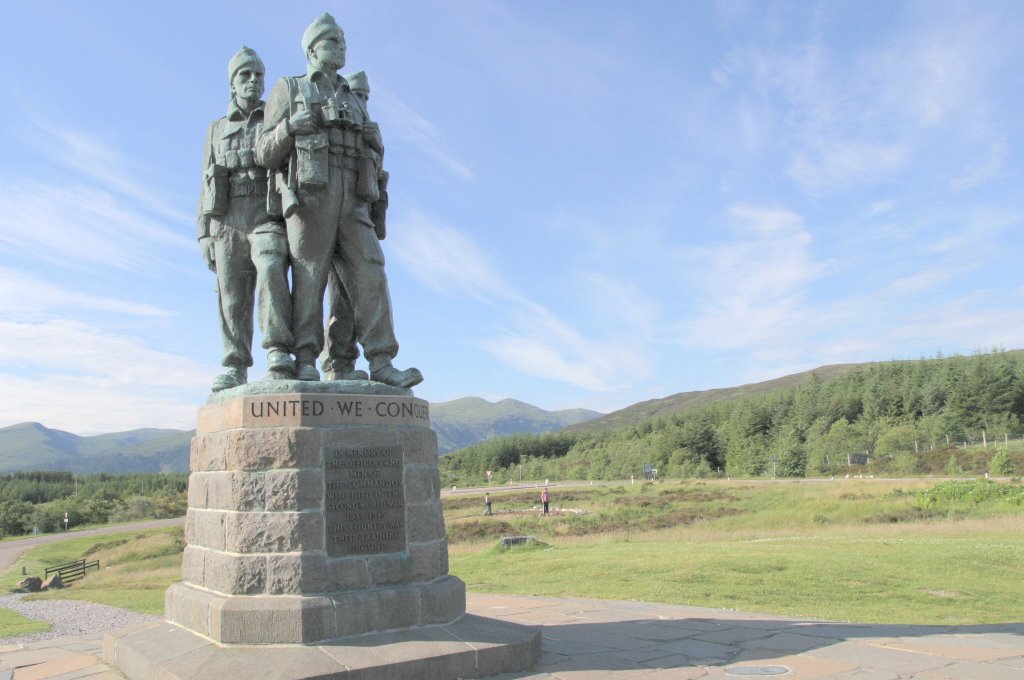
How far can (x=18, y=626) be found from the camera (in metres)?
10.7

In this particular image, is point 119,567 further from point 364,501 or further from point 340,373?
point 364,501

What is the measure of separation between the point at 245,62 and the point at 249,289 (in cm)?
186

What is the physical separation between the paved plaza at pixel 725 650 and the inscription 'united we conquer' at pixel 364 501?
1246 millimetres

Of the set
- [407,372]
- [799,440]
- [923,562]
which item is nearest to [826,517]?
[923,562]

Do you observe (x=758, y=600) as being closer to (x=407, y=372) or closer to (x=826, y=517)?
(x=407, y=372)

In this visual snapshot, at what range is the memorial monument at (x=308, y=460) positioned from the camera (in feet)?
15.7

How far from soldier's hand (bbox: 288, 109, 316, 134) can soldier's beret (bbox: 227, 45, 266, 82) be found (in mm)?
1070

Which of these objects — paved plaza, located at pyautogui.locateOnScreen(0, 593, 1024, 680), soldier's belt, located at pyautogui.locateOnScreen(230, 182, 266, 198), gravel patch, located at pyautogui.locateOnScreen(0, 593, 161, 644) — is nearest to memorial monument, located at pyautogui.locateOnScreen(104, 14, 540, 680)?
soldier's belt, located at pyautogui.locateOnScreen(230, 182, 266, 198)

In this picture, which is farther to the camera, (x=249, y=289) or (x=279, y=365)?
(x=249, y=289)

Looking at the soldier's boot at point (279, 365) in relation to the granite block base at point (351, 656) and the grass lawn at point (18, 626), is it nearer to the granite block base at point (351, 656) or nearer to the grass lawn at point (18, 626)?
the granite block base at point (351, 656)

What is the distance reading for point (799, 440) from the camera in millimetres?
63875

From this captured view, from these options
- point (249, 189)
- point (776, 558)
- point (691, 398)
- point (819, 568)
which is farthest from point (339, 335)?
point (691, 398)

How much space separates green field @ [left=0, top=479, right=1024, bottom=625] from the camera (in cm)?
872

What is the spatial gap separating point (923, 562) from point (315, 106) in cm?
1058
